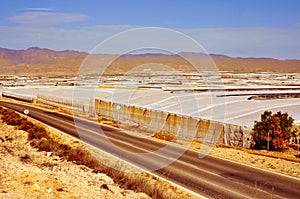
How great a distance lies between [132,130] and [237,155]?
50.8ft

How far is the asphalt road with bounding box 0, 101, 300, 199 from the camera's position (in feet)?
48.3

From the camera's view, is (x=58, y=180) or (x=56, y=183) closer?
(x=56, y=183)

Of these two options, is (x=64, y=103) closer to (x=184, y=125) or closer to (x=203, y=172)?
(x=184, y=125)

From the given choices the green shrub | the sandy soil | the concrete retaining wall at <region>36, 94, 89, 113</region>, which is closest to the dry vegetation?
the sandy soil

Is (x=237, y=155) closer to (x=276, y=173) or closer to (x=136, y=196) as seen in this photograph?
(x=276, y=173)

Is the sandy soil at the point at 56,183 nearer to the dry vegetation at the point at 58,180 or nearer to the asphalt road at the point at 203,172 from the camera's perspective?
the dry vegetation at the point at 58,180

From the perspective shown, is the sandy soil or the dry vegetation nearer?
the sandy soil

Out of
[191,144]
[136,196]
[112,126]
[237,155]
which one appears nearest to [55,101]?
[112,126]

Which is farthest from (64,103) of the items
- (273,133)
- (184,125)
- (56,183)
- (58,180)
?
(56,183)

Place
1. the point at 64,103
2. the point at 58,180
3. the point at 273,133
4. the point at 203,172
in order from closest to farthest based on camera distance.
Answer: the point at 58,180
the point at 203,172
the point at 273,133
the point at 64,103

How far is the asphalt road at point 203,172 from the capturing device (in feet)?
48.3

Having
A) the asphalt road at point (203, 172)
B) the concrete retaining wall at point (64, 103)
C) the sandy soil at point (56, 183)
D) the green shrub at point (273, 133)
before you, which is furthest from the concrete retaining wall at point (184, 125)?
the sandy soil at point (56, 183)

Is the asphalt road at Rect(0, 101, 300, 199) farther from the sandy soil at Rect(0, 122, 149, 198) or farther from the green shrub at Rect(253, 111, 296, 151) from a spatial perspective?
the green shrub at Rect(253, 111, 296, 151)

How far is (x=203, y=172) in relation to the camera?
18.0 meters
